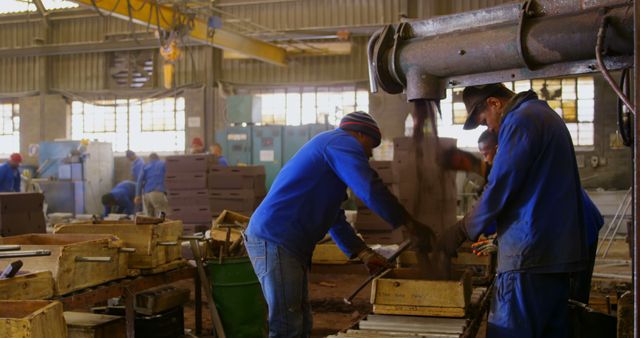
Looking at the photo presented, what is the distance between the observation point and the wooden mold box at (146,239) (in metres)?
4.39

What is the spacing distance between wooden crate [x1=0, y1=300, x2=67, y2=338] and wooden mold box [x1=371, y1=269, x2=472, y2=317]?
1496 mm

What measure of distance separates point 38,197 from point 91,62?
10835 millimetres

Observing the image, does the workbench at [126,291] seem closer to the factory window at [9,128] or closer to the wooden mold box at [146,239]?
the wooden mold box at [146,239]

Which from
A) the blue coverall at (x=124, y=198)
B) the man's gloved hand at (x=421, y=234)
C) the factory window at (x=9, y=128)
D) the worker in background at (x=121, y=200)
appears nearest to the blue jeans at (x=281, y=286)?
the man's gloved hand at (x=421, y=234)

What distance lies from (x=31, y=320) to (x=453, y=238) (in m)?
1.81

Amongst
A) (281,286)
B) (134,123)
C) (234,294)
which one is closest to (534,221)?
(281,286)

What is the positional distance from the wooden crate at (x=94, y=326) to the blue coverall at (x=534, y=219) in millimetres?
2598

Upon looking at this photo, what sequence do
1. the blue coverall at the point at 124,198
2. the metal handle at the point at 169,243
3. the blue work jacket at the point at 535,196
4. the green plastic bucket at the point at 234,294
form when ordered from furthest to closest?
the blue coverall at the point at 124,198 < the green plastic bucket at the point at 234,294 < the metal handle at the point at 169,243 < the blue work jacket at the point at 535,196

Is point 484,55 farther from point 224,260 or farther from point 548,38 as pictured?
point 224,260

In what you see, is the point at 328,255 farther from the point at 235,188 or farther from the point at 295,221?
the point at 235,188

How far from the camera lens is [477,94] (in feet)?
9.93

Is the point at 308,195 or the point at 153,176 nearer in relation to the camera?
the point at 308,195

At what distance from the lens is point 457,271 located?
3.50 meters

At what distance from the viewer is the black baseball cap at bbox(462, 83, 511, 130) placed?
2994mm
